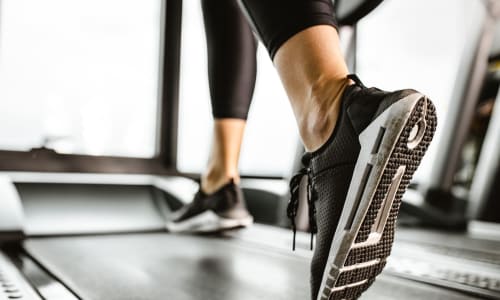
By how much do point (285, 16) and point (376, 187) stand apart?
0.95 feet

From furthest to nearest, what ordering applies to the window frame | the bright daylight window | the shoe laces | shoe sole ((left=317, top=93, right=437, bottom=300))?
the window frame → the bright daylight window → the shoe laces → shoe sole ((left=317, top=93, right=437, bottom=300))

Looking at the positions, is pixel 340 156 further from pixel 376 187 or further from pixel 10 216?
pixel 10 216

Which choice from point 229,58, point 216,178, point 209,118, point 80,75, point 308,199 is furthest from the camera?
point 209,118

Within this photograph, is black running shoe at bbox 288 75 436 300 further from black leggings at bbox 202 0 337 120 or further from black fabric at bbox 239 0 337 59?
black leggings at bbox 202 0 337 120

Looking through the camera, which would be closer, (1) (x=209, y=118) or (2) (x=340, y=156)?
(2) (x=340, y=156)

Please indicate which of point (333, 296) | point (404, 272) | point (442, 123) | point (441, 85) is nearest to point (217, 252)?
point (404, 272)

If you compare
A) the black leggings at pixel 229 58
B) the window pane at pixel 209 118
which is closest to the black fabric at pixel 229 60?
the black leggings at pixel 229 58

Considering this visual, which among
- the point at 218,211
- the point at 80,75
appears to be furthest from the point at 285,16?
the point at 80,75

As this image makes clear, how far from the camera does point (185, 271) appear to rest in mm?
1153

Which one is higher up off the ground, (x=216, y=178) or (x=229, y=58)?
(x=229, y=58)

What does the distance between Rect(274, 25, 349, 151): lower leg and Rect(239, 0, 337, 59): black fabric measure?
0.01 m

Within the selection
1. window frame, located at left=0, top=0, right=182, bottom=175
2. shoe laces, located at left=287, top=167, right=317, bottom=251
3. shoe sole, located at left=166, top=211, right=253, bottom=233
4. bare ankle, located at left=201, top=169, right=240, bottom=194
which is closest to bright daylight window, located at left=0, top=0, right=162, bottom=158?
window frame, located at left=0, top=0, right=182, bottom=175

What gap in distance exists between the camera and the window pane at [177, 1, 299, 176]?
2.81 metres

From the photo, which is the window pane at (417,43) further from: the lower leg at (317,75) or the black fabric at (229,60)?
the lower leg at (317,75)
